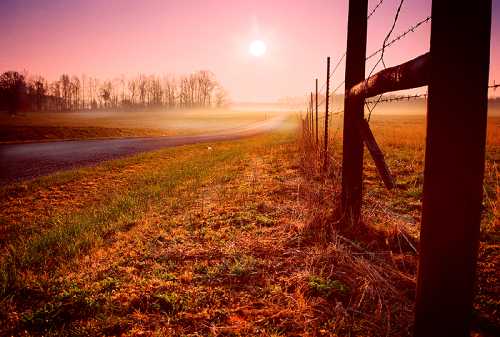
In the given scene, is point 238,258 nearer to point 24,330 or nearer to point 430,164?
point 24,330

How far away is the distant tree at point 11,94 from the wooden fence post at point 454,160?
6943 centimetres

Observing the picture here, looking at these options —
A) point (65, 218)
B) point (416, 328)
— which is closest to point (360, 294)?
point (416, 328)

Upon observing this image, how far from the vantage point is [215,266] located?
122 inches

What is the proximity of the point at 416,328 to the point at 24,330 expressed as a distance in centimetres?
267

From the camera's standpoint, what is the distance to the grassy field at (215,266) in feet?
7.49

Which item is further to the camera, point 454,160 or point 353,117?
point 353,117

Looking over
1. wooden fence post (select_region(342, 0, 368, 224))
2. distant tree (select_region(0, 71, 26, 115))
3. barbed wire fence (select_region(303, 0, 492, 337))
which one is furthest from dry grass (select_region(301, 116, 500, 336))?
distant tree (select_region(0, 71, 26, 115))

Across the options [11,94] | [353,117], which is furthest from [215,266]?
[11,94]

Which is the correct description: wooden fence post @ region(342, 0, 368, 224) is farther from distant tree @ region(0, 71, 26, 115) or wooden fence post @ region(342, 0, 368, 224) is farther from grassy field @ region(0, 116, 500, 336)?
distant tree @ region(0, 71, 26, 115)

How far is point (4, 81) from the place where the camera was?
55688mm

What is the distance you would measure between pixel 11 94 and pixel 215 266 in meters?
68.0

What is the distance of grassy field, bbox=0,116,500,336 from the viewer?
7.49 ft

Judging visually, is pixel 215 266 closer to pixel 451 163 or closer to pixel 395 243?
pixel 395 243

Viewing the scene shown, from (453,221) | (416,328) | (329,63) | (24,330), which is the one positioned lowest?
(24,330)
